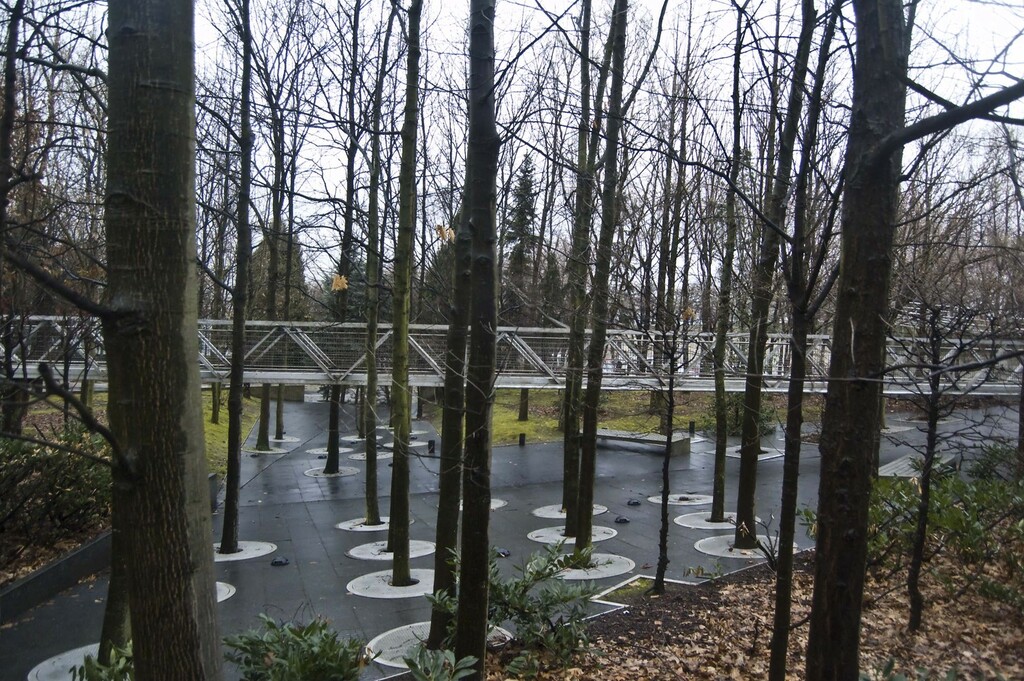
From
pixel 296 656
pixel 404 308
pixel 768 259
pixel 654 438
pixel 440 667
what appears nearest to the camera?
pixel 440 667

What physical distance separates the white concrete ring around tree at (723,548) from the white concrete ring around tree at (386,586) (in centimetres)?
371

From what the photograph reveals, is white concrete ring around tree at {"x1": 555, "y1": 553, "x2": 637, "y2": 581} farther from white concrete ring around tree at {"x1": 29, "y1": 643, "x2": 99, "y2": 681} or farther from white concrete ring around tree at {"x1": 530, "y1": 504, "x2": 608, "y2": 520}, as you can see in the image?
white concrete ring around tree at {"x1": 29, "y1": 643, "x2": 99, "y2": 681}

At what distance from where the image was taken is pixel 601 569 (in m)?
9.68

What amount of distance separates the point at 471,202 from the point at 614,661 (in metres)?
4.06

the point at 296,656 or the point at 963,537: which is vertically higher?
the point at 296,656

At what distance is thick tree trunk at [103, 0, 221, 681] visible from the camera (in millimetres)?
2250

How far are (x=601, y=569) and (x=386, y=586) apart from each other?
2.63 meters

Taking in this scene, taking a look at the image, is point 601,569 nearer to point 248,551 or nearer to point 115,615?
point 248,551

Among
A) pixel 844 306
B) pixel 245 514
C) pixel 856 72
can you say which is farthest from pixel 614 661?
pixel 245 514

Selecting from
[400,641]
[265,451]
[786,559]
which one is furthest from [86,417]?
[265,451]

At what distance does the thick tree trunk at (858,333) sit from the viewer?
11.9 ft

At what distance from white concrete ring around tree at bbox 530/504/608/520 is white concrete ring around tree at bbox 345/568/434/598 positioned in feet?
12.8

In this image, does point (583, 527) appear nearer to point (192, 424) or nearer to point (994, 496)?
point (994, 496)

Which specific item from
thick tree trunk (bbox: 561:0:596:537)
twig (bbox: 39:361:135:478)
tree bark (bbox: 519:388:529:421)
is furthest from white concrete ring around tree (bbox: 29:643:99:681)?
tree bark (bbox: 519:388:529:421)
